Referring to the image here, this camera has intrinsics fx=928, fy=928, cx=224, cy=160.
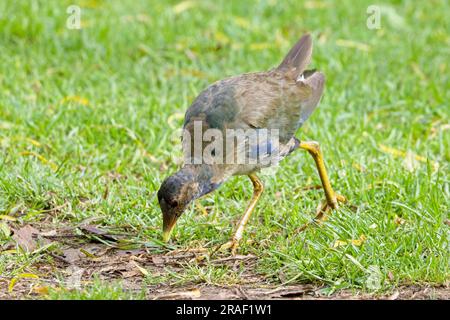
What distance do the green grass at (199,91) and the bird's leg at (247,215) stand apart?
9 cm

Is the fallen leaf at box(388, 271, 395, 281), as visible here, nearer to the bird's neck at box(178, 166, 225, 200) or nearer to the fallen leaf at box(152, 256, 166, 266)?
the bird's neck at box(178, 166, 225, 200)

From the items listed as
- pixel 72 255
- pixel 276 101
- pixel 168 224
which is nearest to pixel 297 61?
pixel 276 101

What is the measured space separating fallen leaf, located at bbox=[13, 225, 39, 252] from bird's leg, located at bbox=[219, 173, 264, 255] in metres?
1.29

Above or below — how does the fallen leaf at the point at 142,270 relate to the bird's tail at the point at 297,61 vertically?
below

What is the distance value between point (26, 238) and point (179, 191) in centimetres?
118

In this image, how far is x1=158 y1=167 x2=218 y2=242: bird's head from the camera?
5973 mm

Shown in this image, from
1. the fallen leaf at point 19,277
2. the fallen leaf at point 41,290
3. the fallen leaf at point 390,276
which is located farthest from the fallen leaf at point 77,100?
the fallen leaf at point 390,276

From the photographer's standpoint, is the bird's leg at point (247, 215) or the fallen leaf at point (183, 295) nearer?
the fallen leaf at point (183, 295)

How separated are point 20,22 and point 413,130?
4.52m

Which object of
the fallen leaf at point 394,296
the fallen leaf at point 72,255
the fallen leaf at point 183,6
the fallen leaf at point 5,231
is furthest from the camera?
the fallen leaf at point 183,6

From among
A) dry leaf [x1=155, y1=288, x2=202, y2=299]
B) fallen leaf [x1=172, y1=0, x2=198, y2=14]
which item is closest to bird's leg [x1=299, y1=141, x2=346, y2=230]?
dry leaf [x1=155, y1=288, x2=202, y2=299]

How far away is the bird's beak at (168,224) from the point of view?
6.07 metres

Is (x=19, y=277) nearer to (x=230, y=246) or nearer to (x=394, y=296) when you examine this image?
(x=230, y=246)

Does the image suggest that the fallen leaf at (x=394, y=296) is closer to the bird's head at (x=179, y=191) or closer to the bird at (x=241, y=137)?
the bird at (x=241, y=137)
